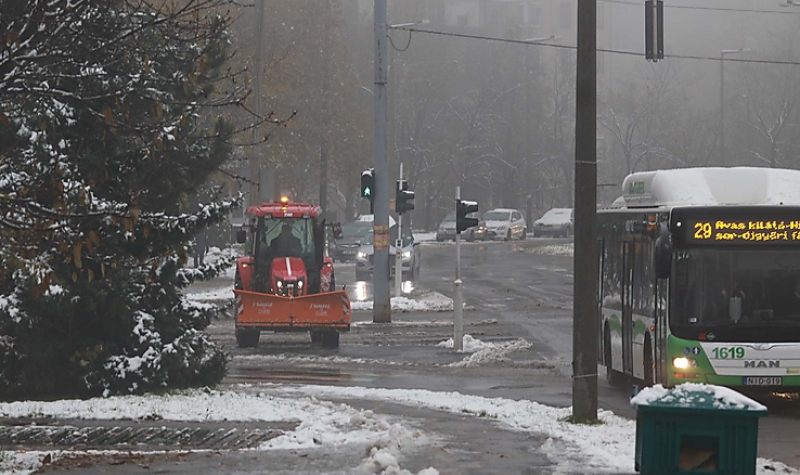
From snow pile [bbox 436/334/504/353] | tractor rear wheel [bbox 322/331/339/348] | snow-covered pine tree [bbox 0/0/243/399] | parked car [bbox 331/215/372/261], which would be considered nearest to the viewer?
snow-covered pine tree [bbox 0/0/243/399]

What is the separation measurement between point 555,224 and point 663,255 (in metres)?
73.1

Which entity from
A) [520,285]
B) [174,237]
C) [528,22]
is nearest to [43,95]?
[174,237]

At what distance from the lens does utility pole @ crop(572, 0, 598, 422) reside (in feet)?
51.7

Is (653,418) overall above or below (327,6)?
below

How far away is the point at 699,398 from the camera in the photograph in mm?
10320

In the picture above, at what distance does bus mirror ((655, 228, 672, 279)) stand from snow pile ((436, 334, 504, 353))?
10.4 meters

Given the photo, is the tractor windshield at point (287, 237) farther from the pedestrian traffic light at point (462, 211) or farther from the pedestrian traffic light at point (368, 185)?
the pedestrian traffic light at point (462, 211)

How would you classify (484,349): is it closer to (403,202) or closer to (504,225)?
(403,202)

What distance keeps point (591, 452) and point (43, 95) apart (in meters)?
5.86

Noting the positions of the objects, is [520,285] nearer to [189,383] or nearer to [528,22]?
[189,383]

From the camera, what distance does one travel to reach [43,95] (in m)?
11.3

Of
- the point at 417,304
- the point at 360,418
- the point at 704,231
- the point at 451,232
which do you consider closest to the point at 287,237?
the point at 417,304

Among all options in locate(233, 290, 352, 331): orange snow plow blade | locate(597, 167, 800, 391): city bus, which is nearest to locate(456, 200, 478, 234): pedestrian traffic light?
locate(233, 290, 352, 331): orange snow plow blade

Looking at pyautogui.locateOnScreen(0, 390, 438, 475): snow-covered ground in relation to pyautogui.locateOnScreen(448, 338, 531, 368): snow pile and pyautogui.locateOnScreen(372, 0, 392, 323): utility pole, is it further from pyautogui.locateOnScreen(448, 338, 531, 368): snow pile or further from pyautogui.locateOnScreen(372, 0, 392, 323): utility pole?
pyautogui.locateOnScreen(372, 0, 392, 323): utility pole
